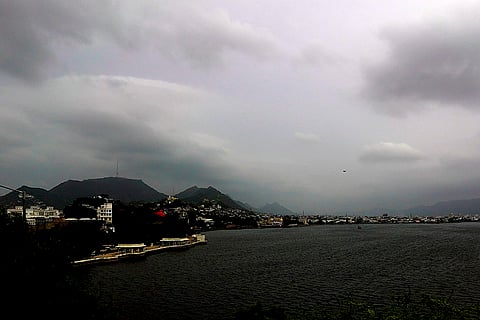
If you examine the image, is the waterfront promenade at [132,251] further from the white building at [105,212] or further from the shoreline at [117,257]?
the white building at [105,212]

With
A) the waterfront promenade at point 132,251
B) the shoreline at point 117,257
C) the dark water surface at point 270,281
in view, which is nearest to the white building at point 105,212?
the waterfront promenade at point 132,251

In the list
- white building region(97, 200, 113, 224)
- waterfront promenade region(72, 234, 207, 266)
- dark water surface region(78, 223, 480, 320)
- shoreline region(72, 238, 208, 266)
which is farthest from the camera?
white building region(97, 200, 113, 224)

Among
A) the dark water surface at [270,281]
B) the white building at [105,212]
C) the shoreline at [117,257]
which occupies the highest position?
the white building at [105,212]

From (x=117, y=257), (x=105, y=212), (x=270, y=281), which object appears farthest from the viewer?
(x=105, y=212)

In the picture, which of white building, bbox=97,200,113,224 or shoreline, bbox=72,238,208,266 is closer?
shoreline, bbox=72,238,208,266

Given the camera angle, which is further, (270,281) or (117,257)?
(117,257)

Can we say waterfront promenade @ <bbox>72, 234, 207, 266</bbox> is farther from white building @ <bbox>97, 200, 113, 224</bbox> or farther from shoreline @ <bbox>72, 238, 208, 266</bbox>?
white building @ <bbox>97, 200, 113, 224</bbox>

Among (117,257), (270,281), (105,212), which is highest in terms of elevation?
(105,212)

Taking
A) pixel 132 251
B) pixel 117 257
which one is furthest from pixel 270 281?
pixel 132 251

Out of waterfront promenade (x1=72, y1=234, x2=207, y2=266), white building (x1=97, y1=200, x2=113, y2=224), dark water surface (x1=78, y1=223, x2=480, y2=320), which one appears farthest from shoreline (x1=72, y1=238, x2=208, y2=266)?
white building (x1=97, y1=200, x2=113, y2=224)

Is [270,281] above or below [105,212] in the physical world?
below

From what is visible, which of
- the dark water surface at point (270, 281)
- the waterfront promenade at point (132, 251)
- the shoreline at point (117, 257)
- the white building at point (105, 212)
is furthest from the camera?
Result: the white building at point (105, 212)

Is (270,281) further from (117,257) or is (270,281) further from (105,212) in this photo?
(105,212)

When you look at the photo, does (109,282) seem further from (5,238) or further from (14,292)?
(14,292)
